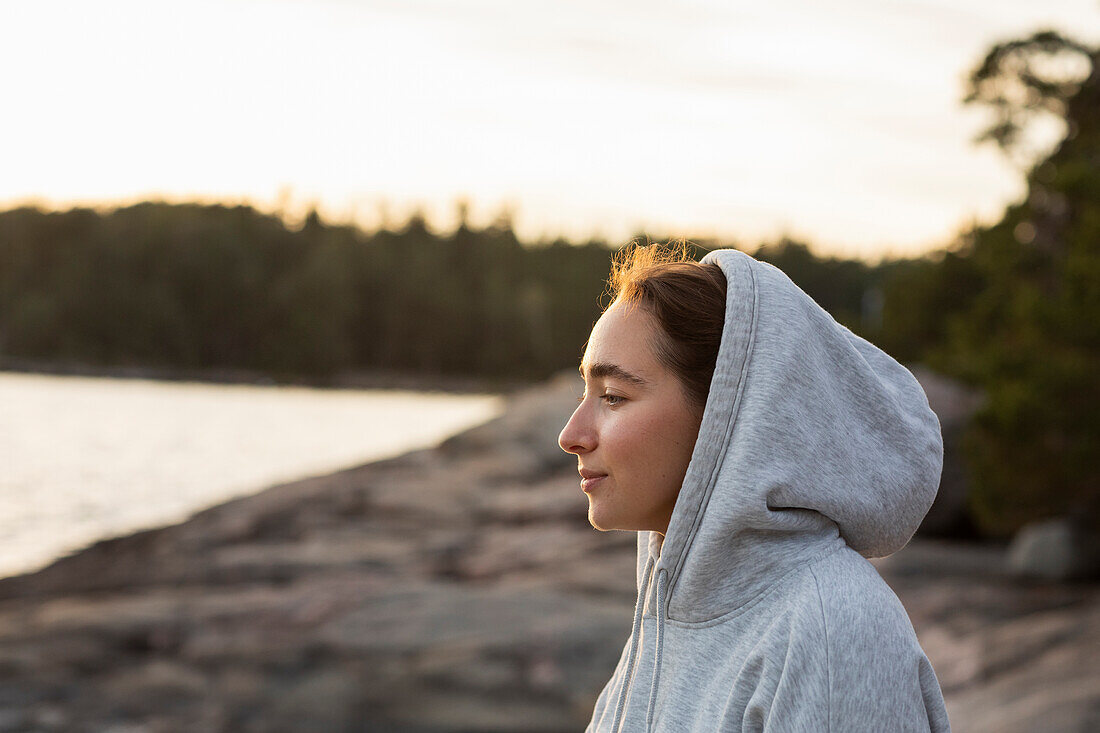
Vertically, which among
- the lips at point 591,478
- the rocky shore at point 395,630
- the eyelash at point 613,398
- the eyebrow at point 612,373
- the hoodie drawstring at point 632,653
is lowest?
the rocky shore at point 395,630

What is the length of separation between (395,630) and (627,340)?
601 centimetres

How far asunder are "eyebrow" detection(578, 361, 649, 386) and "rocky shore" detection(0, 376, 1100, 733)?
3938 millimetres

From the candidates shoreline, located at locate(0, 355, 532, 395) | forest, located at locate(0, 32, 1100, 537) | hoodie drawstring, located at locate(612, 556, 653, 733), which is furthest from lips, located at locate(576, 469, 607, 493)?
shoreline, located at locate(0, 355, 532, 395)

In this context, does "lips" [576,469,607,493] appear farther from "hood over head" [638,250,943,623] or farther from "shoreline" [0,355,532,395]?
"shoreline" [0,355,532,395]

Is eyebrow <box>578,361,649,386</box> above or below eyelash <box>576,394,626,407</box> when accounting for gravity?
above

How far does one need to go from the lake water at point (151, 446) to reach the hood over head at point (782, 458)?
34.6ft

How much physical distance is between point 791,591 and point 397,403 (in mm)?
46250

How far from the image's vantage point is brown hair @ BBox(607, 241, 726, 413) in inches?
55.3

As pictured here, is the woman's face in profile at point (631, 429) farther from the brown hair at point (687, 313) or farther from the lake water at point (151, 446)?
the lake water at point (151, 446)

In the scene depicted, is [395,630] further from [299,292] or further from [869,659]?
[299,292]

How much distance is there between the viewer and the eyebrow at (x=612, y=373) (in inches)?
55.9

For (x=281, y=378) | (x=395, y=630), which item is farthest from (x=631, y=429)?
(x=281, y=378)

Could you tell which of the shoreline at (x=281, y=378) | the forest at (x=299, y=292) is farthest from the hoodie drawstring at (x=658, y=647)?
the shoreline at (x=281, y=378)

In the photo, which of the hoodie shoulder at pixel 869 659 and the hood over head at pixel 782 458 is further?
the hood over head at pixel 782 458
